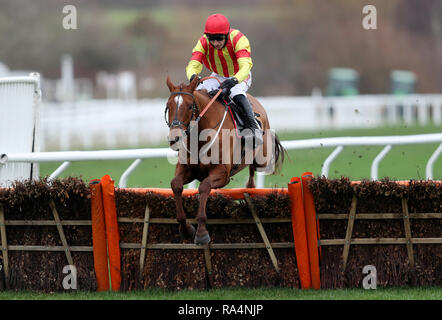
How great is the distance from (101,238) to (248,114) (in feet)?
4.78

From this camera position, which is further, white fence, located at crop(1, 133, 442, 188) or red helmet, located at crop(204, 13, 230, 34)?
white fence, located at crop(1, 133, 442, 188)

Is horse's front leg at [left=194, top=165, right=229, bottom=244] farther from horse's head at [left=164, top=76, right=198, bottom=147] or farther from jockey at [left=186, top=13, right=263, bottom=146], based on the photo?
jockey at [left=186, top=13, right=263, bottom=146]

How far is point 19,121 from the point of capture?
6.15 m

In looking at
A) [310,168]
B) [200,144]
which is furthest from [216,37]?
[310,168]

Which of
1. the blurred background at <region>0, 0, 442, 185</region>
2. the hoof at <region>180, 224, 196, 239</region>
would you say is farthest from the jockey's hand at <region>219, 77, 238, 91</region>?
the blurred background at <region>0, 0, 442, 185</region>

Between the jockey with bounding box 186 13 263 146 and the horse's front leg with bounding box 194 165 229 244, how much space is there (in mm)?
544

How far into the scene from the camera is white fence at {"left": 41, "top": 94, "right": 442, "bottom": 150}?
17391 millimetres

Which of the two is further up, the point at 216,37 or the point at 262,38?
the point at 262,38

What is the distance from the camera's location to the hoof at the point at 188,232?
495cm

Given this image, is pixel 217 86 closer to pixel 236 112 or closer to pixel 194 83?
pixel 236 112

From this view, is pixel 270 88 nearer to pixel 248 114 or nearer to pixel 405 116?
pixel 405 116

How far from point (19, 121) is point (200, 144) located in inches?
70.2

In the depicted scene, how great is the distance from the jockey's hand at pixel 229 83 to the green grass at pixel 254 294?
1.48 metres

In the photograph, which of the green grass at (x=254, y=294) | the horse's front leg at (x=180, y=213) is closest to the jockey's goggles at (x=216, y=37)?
the horse's front leg at (x=180, y=213)
